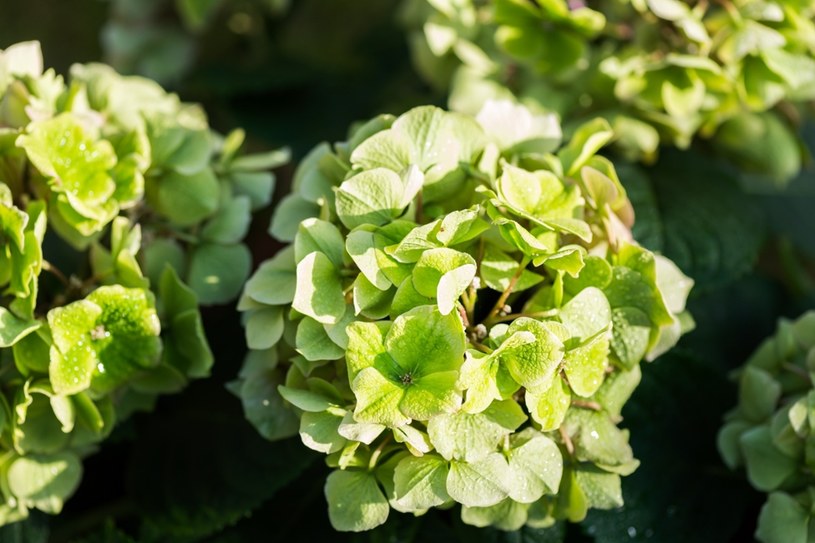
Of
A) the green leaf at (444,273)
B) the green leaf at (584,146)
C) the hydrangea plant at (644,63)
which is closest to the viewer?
the green leaf at (444,273)

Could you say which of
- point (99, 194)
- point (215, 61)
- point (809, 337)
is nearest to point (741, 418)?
point (809, 337)

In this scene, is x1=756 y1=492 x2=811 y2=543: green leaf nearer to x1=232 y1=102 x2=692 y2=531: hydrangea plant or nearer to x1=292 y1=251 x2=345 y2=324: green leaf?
x1=232 y1=102 x2=692 y2=531: hydrangea plant

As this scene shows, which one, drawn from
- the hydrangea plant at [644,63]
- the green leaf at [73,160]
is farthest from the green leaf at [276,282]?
the hydrangea plant at [644,63]

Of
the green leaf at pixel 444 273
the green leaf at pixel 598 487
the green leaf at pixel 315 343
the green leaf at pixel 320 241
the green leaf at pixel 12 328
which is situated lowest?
the green leaf at pixel 598 487

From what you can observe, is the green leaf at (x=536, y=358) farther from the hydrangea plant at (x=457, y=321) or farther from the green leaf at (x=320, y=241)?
the green leaf at (x=320, y=241)

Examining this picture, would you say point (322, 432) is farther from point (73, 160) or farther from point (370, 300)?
point (73, 160)

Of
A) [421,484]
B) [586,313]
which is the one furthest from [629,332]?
[421,484]

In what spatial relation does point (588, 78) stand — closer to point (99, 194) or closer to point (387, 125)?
point (387, 125)
